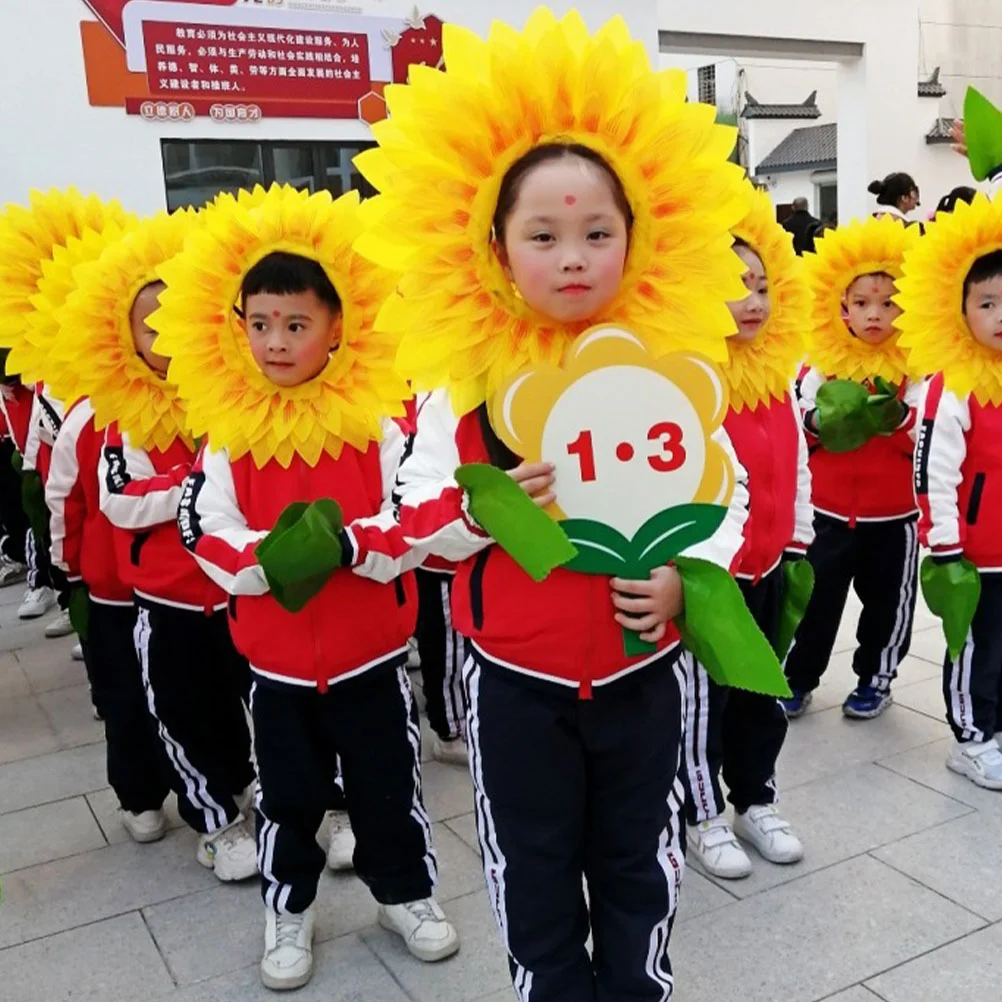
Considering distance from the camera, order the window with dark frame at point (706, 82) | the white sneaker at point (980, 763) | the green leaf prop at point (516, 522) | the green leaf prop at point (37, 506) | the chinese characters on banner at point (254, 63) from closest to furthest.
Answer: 1. the green leaf prop at point (516, 522)
2. the white sneaker at point (980, 763)
3. the green leaf prop at point (37, 506)
4. the chinese characters on banner at point (254, 63)
5. the window with dark frame at point (706, 82)

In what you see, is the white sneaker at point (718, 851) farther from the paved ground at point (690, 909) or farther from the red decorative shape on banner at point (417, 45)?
the red decorative shape on banner at point (417, 45)

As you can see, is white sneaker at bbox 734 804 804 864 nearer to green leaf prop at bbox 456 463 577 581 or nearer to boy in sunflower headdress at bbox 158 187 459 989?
boy in sunflower headdress at bbox 158 187 459 989

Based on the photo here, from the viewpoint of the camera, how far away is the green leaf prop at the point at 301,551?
6.01 ft

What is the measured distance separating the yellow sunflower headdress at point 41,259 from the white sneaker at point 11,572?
2888mm

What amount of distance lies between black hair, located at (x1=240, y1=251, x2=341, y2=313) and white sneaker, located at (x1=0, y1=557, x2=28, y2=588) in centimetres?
430

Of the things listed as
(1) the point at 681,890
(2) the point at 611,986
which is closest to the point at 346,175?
(1) the point at 681,890

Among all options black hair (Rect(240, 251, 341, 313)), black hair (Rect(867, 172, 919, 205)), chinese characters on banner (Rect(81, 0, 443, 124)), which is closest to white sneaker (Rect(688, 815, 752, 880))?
black hair (Rect(240, 251, 341, 313))

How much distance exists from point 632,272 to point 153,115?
5661 millimetres

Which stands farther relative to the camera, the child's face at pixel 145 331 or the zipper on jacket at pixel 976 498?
the zipper on jacket at pixel 976 498

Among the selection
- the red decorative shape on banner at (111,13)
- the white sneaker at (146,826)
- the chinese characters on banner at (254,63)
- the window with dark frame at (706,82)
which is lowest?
the white sneaker at (146,826)

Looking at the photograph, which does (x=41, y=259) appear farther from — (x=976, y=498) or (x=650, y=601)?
(x=976, y=498)

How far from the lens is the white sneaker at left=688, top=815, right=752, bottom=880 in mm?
2406

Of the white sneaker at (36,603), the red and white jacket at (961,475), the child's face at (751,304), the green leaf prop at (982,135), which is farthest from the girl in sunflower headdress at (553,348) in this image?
the white sneaker at (36,603)

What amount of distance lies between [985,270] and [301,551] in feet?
6.11
